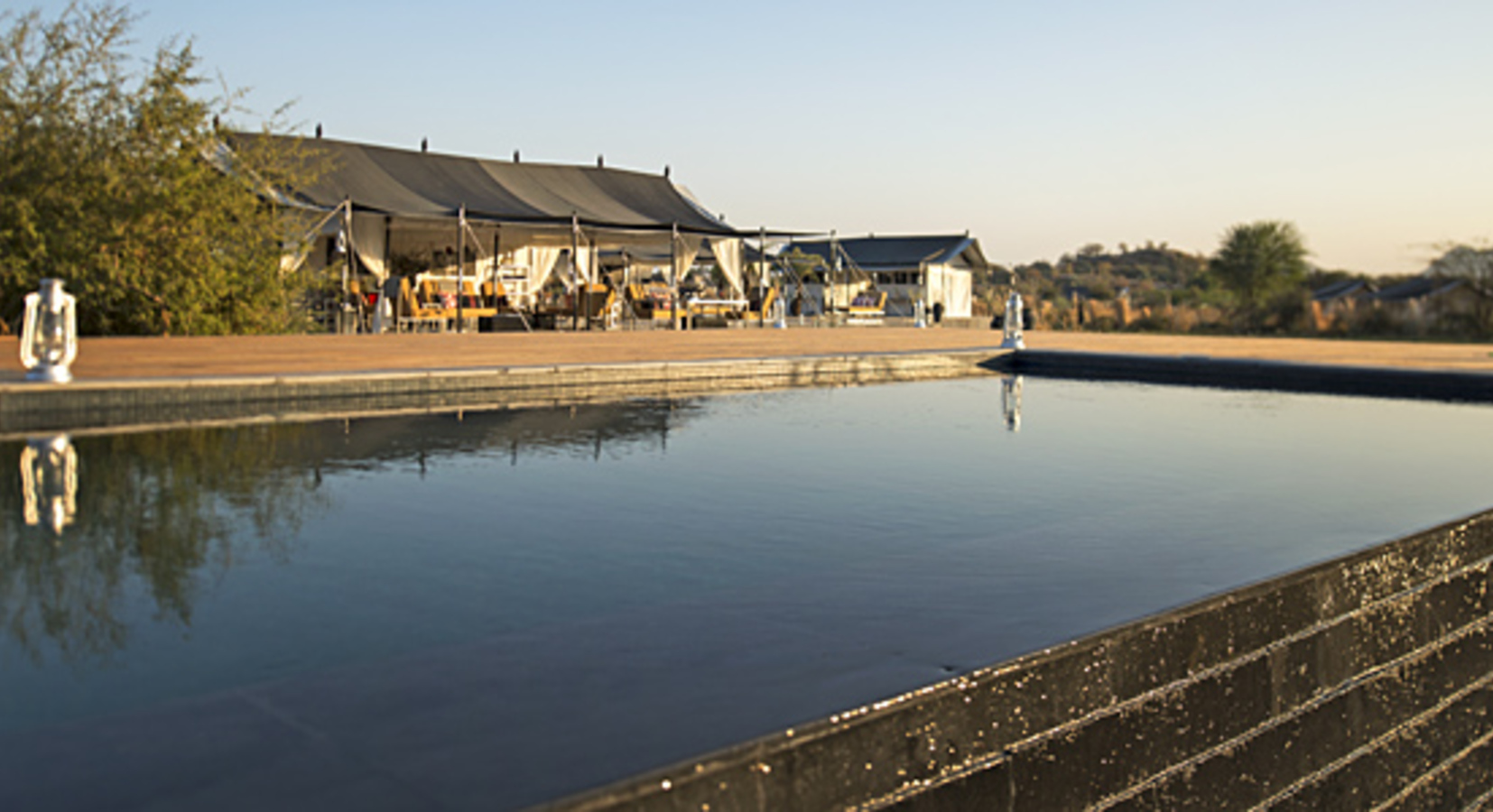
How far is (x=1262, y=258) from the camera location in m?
44.0

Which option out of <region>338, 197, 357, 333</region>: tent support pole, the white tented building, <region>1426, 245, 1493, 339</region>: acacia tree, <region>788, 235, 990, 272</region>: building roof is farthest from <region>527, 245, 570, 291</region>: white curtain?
<region>1426, 245, 1493, 339</region>: acacia tree

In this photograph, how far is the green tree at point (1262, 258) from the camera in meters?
44.0

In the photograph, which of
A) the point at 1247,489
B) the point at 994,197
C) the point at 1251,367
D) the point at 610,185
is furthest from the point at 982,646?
the point at 994,197

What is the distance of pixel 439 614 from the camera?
2.65 m

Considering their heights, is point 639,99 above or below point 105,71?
above

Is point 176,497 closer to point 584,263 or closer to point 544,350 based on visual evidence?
point 544,350

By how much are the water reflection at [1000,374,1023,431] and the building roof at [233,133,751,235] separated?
8.78 meters

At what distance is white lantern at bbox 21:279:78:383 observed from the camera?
21.0 ft

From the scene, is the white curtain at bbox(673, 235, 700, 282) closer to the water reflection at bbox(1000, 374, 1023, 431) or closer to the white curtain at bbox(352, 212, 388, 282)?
the white curtain at bbox(352, 212, 388, 282)

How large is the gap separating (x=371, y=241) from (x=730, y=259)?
7474 millimetres

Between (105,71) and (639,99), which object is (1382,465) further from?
(639,99)

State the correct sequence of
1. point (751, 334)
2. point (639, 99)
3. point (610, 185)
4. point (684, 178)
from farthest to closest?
point (684, 178) < point (610, 185) < point (639, 99) < point (751, 334)

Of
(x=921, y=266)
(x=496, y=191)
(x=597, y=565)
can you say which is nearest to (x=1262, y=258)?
(x=921, y=266)

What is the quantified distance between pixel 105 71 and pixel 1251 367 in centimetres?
1041
